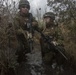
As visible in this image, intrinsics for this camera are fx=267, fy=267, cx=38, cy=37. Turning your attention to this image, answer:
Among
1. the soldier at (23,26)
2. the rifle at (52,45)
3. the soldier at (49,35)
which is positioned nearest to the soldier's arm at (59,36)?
the soldier at (49,35)

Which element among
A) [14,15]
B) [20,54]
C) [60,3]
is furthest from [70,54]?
[60,3]

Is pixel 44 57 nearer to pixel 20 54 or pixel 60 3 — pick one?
pixel 20 54

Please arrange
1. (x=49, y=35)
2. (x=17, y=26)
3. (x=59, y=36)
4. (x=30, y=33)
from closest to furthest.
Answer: (x=17, y=26) < (x=30, y=33) < (x=59, y=36) < (x=49, y=35)

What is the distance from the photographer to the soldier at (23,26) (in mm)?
6694

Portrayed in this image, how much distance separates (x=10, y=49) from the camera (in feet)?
19.9

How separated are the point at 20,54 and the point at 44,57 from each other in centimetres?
73

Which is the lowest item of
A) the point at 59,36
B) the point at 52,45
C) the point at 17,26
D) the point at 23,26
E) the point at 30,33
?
the point at 52,45

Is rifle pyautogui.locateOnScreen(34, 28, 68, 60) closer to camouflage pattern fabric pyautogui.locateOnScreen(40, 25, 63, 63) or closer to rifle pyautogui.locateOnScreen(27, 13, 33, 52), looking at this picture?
camouflage pattern fabric pyautogui.locateOnScreen(40, 25, 63, 63)

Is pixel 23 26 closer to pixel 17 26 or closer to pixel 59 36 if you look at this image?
pixel 17 26

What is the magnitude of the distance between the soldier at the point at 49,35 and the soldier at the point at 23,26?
1.32ft

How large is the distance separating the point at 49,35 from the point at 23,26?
800 millimetres

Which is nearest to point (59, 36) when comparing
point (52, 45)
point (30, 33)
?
point (52, 45)

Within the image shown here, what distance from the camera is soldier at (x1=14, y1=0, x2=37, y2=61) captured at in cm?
669

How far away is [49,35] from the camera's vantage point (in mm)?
7480
